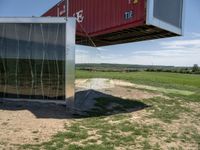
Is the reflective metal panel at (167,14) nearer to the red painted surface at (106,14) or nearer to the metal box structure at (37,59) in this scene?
the red painted surface at (106,14)

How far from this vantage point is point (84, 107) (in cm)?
1079

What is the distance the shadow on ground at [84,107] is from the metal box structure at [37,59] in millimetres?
330

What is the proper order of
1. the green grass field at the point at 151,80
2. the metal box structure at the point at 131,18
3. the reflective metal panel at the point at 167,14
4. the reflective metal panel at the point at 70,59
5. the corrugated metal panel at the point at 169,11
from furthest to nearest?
the green grass field at the point at 151,80 < the corrugated metal panel at the point at 169,11 < the metal box structure at the point at 131,18 < the reflective metal panel at the point at 167,14 < the reflective metal panel at the point at 70,59

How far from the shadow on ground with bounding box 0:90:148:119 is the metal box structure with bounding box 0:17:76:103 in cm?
33

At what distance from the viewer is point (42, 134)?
6.89m

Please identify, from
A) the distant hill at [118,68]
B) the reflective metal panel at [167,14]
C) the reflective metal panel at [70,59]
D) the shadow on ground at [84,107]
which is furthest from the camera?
the distant hill at [118,68]

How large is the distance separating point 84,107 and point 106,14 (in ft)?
15.2

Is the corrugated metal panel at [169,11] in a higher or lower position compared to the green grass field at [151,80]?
higher

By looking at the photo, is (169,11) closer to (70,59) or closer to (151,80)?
(70,59)

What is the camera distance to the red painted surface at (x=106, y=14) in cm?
1089

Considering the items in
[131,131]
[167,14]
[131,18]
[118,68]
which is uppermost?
[167,14]

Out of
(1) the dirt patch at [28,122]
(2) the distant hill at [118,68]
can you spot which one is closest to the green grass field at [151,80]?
(2) the distant hill at [118,68]

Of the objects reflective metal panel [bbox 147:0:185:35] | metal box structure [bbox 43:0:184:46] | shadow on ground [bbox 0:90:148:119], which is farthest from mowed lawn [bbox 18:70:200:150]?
reflective metal panel [bbox 147:0:185:35]

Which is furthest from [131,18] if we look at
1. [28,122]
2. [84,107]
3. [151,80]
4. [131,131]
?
[151,80]
